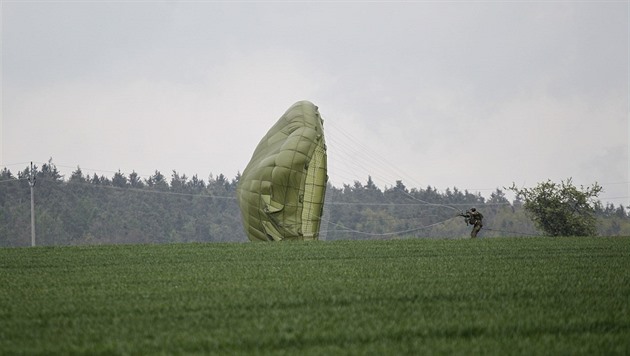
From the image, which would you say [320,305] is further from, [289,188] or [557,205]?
[557,205]

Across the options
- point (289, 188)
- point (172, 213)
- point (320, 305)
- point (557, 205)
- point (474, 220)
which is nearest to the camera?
point (320, 305)

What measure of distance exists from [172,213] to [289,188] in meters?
105

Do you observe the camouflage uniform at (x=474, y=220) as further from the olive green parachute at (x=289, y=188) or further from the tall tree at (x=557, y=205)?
the tall tree at (x=557, y=205)

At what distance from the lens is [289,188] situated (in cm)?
2762

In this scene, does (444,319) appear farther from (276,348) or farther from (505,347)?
(276,348)

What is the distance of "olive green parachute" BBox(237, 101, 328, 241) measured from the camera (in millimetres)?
27531

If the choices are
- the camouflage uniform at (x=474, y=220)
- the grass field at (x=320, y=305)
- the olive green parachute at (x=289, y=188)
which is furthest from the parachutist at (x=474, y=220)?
the grass field at (x=320, y=305)

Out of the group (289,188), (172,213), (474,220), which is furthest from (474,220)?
(172,213)

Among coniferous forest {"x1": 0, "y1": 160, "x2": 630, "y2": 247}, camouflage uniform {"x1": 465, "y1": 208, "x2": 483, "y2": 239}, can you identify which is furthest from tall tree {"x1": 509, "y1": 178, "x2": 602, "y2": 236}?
coniferous forest {"x1": 0, "y1": 160, "x2": 630, "y2": 247}

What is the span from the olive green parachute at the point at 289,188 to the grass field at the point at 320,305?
11.3 metres

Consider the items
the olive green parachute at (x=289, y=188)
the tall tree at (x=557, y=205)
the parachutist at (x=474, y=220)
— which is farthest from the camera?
the tall tree at (x=557, y=205)

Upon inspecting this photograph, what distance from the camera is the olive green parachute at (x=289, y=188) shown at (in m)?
27.5

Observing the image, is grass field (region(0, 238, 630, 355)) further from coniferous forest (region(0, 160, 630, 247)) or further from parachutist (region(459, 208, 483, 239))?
coniferous forest (region(0, 160, 630, 247))

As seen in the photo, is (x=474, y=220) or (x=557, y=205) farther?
(x=557, y=205)
